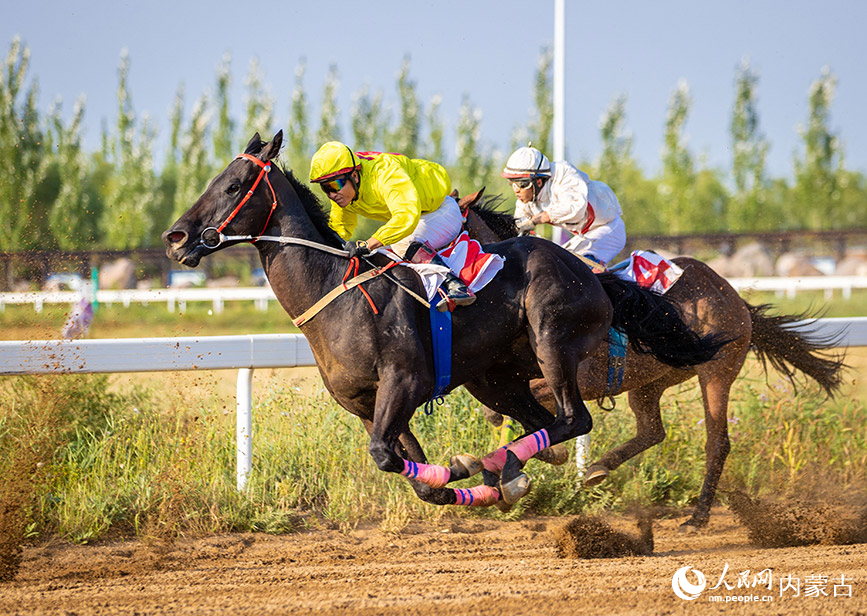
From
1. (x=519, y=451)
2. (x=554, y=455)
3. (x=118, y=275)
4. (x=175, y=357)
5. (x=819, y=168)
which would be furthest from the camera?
(x=819, y=168)

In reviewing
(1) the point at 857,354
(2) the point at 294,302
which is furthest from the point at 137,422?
(1) the point at 857,354

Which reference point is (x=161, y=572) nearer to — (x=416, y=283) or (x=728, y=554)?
(x=416, y=283)

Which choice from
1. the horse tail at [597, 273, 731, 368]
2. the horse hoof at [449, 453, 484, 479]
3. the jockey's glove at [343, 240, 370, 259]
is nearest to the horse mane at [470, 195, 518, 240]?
the horse tail at [597, 273, 731, 368]

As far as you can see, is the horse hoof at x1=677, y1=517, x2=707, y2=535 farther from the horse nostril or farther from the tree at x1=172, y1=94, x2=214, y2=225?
the tree at x1=172, y1=94, x2=214, y2=225

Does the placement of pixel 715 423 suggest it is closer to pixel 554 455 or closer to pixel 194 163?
pixel 554 455

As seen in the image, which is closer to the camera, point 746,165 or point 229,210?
point 229,210

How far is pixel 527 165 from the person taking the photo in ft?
18.2

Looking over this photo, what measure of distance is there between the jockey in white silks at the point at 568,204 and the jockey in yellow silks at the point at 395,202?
0.74 meters

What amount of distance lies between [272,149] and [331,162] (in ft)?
0.99

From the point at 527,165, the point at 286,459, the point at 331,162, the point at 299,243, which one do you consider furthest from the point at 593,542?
the point at 331,162

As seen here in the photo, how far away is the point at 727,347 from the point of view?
5688 millimetres

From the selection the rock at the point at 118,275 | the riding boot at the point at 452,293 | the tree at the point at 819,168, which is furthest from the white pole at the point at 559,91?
the tree at the point at 819,168

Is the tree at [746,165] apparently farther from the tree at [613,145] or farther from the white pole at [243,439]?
the white pole at [243,439]

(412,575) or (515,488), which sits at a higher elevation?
(515,488)
